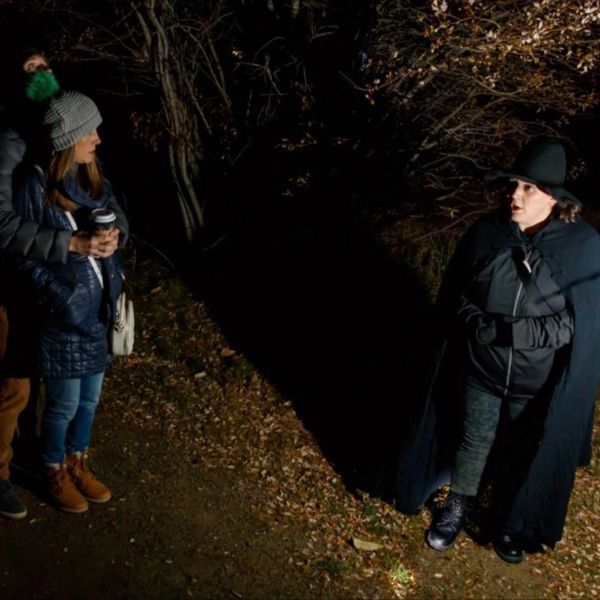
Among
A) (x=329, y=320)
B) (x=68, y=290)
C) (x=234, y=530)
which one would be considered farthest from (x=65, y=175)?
(x=329, y=320)

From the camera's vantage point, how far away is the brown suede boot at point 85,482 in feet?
14.2

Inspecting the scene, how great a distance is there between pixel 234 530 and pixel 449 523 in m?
1.34

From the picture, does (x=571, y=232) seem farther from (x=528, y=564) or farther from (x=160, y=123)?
(x=160, y=123)

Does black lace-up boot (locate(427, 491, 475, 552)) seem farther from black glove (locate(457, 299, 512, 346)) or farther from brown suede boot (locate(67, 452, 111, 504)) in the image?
brown suede boot (locate(67, 452, 111, 504))

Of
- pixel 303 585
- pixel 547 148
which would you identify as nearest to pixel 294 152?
pixel 547 148

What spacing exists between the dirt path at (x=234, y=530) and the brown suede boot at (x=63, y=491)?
0.07m

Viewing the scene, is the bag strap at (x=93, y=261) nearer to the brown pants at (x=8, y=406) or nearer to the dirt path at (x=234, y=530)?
the brown pants at (x=8, y=406)

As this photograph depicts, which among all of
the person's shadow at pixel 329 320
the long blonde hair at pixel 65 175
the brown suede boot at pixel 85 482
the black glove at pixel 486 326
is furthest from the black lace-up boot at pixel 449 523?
the long blonde hair at pixel 65 175

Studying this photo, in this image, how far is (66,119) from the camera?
11.7ft

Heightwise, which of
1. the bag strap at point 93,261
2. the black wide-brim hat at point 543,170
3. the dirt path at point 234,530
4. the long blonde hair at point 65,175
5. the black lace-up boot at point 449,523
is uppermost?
the black wide-brim hat at point 543,170

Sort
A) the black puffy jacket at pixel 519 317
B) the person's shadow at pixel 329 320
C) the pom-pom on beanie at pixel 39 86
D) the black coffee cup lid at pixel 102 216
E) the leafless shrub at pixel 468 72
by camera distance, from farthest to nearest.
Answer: the leafless shrub at pixel 468 72 → the person's shadow at pixel 329 320 → the pom-pom on beanie at pixel 39 86 → the black puffy jacket at pixel 519 317 → the black coffee cup lid at pixel 102 216

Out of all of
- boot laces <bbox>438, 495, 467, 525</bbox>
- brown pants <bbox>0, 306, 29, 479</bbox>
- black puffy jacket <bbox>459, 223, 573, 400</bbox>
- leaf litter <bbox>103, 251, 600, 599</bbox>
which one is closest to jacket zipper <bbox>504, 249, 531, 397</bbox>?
black puffy jacket <bbox>459, 223, 573, 400</bbox>

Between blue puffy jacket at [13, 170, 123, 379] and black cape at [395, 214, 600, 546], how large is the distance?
197 centimetres

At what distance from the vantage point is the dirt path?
13.1ft
